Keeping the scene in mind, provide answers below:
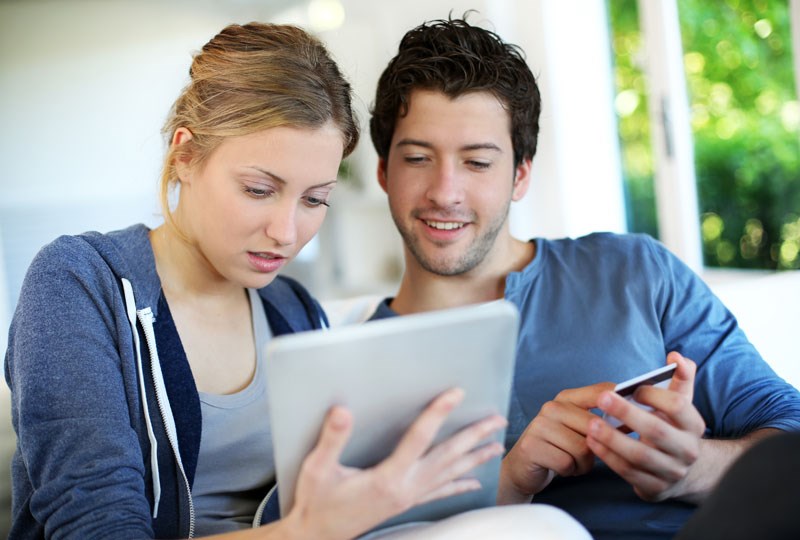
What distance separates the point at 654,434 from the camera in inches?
47.4

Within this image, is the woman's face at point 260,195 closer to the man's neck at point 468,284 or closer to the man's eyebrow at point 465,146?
the man's eyebrow at point 465,146

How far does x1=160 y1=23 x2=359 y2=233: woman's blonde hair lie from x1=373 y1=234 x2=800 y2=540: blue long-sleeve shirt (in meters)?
0.56

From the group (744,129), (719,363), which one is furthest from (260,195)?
(744,129)

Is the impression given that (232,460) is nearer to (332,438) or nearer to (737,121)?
(332,438)

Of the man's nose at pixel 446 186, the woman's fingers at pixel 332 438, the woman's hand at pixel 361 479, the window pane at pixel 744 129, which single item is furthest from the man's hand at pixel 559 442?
the window pane at pixel 744 129

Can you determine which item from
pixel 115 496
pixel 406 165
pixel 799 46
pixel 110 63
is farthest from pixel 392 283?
pixel 115 496

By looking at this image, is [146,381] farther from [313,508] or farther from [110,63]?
[110,63]

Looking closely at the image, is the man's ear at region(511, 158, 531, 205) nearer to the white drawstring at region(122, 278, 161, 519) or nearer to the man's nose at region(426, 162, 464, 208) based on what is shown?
the man's nose at region(426, 162, 464, 208)

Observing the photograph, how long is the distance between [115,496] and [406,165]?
96 cm

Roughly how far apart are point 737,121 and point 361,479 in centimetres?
323

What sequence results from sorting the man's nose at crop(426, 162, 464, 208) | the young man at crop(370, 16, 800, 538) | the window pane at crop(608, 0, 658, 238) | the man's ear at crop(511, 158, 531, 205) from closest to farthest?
the young man at crop(370, 16, 800, 538) < the man's nose at crop(426, 162, 464, 208) < the man's ear at crop(511, 158, 531, 205) < the window pane at crop(608, 0, 658, 238)

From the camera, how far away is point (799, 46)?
312cm

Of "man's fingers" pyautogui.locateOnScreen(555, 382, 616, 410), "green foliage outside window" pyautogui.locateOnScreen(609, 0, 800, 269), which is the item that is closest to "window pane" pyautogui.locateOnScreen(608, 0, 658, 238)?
"green foliage outside window" pyautogui.locateOnScreen(609, 0, 800, 269)

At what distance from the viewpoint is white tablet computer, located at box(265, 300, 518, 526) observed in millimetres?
893
